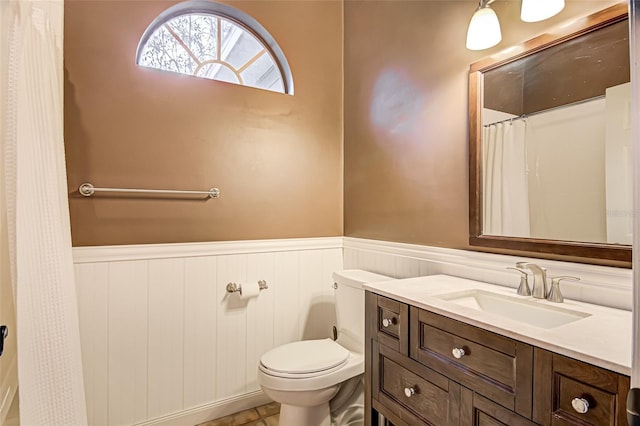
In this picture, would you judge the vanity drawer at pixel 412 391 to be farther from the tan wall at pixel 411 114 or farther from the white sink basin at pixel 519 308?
the tan wall at pixel 411 114

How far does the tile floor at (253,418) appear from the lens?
1.92 metres

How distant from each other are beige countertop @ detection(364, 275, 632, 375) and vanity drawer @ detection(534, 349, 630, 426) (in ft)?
0.08

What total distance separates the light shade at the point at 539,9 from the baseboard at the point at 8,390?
214 centimetres

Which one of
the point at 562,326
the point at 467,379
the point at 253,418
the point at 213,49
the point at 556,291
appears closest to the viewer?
the point at 562,326

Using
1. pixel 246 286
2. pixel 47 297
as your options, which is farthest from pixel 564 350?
pixel 246 286

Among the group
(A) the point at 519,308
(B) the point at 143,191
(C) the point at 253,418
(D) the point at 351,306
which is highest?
(B) the point at 143,191

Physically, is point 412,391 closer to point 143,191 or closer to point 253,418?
point 253,418

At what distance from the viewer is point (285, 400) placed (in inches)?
61.9

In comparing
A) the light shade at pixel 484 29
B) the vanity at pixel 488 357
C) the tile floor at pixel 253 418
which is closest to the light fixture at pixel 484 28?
the light shade at pixel 484 29

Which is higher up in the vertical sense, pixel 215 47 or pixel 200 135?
pixel 215 47

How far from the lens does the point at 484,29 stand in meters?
1.40

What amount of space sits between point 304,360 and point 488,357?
0.92m

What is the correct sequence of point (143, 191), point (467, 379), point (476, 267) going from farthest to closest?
point (143, 191)
point (476, 267)
point (467, 379)

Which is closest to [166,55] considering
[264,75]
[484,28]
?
[264,75]
